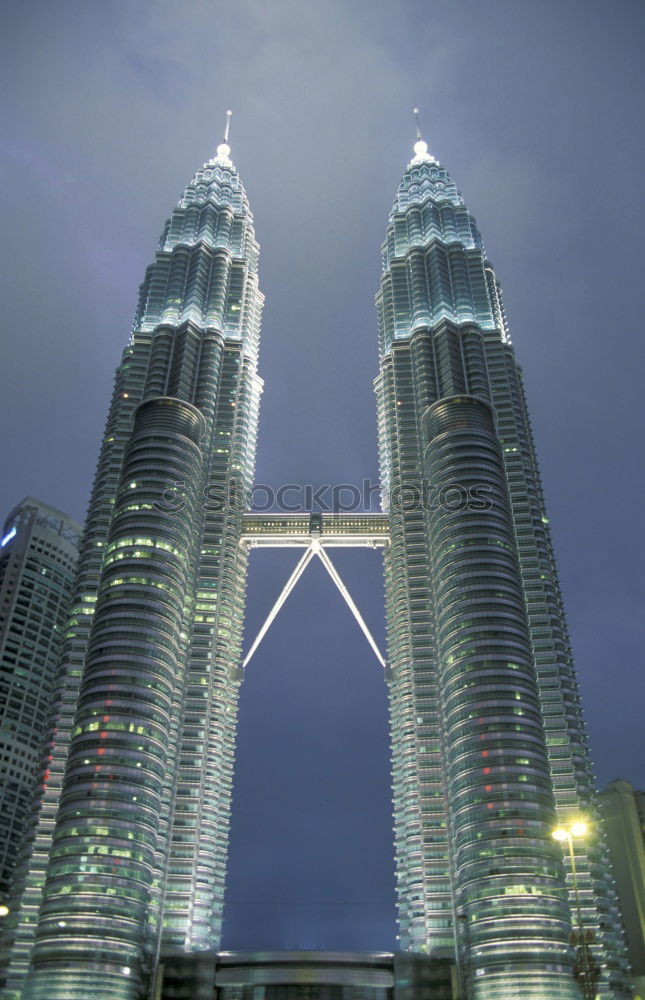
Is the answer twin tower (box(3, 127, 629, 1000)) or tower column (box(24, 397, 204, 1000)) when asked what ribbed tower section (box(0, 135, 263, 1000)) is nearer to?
tower column (box(24, 397, 204, 1000))

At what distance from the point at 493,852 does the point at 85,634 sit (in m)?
91.4

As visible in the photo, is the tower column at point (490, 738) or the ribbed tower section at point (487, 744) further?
the ribbed tower section at point (487, 744)

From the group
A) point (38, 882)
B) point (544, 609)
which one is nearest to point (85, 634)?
point (38, 882)

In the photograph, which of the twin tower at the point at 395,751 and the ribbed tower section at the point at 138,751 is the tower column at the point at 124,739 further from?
the twin tower at the point at 395,751

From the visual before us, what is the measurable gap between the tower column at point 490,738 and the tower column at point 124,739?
174 ft

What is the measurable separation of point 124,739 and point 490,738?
64.5m

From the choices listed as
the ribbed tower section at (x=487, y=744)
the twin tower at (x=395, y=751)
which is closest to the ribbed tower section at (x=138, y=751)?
the twin tower at (x=395, y=751)

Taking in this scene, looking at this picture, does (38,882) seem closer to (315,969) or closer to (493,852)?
(315,969)

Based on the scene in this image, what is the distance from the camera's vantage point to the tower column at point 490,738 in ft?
448

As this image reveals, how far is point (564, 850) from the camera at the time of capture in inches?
6230

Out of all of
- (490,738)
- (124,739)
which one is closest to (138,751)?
(124,739)

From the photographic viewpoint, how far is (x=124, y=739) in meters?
154

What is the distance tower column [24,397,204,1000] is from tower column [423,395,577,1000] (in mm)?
52886

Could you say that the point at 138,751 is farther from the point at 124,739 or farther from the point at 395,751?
the point at 395,751
